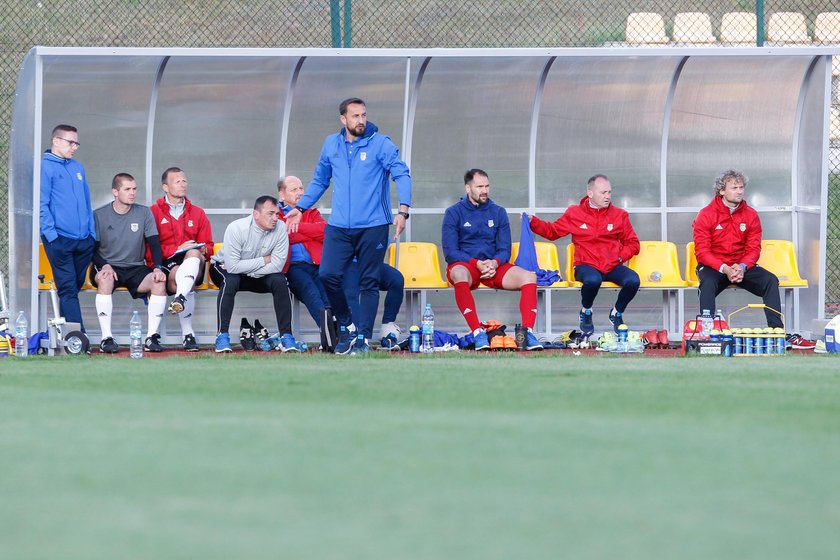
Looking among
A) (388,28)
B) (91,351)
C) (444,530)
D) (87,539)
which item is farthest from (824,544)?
(388,28)

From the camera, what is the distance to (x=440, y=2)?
64.8 ft

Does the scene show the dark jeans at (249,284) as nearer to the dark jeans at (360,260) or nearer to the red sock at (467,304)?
the dark jeans at (360,260)

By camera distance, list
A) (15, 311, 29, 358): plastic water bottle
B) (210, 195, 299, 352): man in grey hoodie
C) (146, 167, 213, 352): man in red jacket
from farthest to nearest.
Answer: (146, 167, 213, 352): man in red jacket, (210, 195, 299, 352): man in grey hoodie, (15, 311, 29, 358): plastic water bottle

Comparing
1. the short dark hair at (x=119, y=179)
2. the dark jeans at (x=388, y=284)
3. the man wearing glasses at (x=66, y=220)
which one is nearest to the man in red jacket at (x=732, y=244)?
the dark jeans at (x=388, y=284)

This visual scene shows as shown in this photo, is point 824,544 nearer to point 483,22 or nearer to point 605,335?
point 605,335

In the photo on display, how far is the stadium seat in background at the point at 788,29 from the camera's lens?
17.9 m

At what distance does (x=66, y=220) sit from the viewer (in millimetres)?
9133

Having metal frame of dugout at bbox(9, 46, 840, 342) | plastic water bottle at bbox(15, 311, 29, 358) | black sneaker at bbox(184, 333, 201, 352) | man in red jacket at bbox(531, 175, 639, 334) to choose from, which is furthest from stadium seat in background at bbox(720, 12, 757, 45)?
plastic water bottle at bbox(15, 311, 29, 358)

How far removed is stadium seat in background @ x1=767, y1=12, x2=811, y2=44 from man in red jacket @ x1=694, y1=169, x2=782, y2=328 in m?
8.36

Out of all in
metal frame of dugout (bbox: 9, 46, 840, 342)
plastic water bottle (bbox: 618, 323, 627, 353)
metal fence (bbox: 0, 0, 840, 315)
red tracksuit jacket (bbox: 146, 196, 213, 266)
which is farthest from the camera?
metal fence (bbox: 0, 0, 840, 315)

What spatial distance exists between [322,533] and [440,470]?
0.86 metres

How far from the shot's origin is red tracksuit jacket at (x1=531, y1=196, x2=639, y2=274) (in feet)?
32.1

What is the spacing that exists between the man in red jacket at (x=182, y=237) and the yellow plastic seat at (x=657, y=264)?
3303mm

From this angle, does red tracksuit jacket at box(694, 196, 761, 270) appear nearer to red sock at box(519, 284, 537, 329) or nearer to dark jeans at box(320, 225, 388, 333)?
red sock at box(519, 284, 537, 329)
